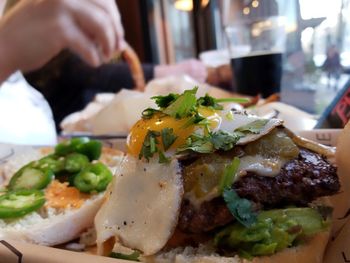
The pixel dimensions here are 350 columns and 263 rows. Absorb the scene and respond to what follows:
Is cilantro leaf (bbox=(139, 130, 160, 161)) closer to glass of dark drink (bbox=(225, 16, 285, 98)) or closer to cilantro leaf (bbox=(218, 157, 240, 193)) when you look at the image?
cilantro leaf (bbox=(218, 157, 240, 193))

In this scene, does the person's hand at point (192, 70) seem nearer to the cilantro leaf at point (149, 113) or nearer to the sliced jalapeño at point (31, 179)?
→ the sliced jalapeño at point (31, 179)

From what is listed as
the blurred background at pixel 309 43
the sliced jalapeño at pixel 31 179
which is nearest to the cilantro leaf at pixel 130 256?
the sliced jalapeño at pixel 31 179

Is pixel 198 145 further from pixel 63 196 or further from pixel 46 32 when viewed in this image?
pixel 46 32

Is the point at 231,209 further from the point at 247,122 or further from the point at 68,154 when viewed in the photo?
the point at 68,154

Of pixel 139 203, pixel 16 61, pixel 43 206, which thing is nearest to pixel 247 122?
pixel 139 203

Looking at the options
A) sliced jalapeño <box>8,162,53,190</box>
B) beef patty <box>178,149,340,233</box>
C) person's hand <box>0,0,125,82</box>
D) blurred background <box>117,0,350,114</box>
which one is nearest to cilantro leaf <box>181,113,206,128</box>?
beef patty <box>178,149,340,233</box>
